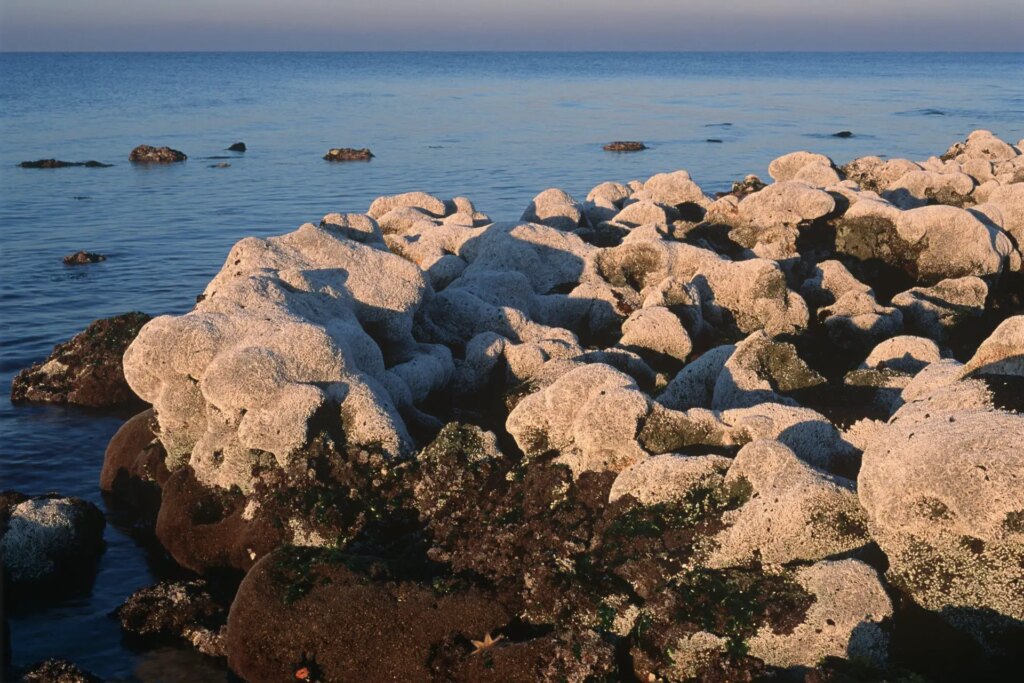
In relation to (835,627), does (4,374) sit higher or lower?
lower

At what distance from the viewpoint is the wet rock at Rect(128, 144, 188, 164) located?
241 feet

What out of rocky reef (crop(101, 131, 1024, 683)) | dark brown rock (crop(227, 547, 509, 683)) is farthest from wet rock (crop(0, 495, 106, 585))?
dark brown rock (crop(227, 547, 509, 683))

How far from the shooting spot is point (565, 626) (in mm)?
14328

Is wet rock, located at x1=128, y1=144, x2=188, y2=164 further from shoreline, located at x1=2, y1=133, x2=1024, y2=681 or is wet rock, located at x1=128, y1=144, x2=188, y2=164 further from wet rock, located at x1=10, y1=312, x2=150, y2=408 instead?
shoreline, located at x1=2, y1=133, x2=1024, y2=681

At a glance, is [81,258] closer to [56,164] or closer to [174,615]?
[174,615]

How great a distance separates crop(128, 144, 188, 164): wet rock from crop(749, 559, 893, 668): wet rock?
2700 inches

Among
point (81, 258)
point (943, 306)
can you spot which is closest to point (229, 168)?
point (81, 258)

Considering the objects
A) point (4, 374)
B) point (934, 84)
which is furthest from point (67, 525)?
point (934, 84)

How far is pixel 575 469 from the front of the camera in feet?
56.6

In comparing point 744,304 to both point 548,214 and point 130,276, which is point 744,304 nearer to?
point 548,214

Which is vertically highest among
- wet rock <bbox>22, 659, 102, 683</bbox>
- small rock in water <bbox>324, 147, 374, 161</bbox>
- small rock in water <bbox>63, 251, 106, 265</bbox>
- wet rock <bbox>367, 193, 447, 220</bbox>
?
wet rock <bbox>367, 193, 447, 220</bbox>

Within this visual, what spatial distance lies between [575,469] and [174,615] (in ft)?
22.5

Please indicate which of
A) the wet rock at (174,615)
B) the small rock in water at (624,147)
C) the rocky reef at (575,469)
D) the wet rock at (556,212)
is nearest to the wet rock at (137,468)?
the rocky reef at (575,469)

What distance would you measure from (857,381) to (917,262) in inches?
386
